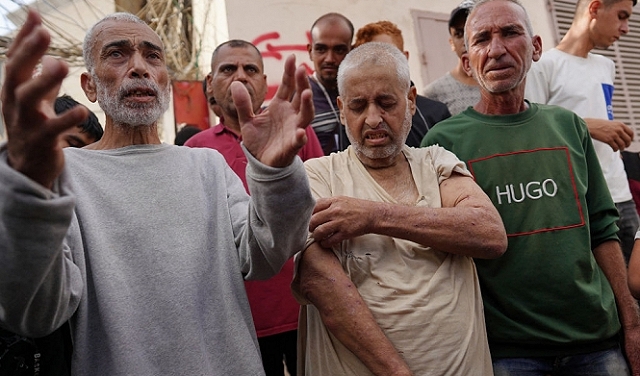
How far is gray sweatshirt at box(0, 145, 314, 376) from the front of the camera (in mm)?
1578

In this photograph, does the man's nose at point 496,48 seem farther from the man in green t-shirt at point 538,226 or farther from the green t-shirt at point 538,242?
the green t-shirt at point 538,242

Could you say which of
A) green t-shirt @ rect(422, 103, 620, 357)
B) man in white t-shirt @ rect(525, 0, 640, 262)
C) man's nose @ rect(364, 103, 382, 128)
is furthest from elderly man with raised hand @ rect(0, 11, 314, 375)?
man in white t-shirt @ rect(525, 0, 640, 262)

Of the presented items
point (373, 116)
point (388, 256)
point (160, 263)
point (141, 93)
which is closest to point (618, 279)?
point (388, 256)

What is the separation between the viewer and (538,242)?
2250 mm

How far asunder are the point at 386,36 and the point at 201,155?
2420mm

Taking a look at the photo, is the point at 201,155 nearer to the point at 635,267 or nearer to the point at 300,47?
the point at 635,267

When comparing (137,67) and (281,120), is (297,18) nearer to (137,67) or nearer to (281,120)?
(137,67)

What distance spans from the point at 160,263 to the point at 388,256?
2.39 ft

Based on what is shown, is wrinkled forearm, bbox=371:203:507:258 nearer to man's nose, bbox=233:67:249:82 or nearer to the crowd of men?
the crowd of men

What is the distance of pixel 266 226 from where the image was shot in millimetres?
1650

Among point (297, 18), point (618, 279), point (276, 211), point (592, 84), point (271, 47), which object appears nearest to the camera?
point (276, 211)

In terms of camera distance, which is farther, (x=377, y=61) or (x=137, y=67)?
(x=377, y=61)

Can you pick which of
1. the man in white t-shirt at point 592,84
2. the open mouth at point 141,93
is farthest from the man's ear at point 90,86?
the man in white t-shirt at point 592,84

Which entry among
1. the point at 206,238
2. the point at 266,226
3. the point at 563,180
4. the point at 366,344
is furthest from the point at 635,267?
the point at 206,238
